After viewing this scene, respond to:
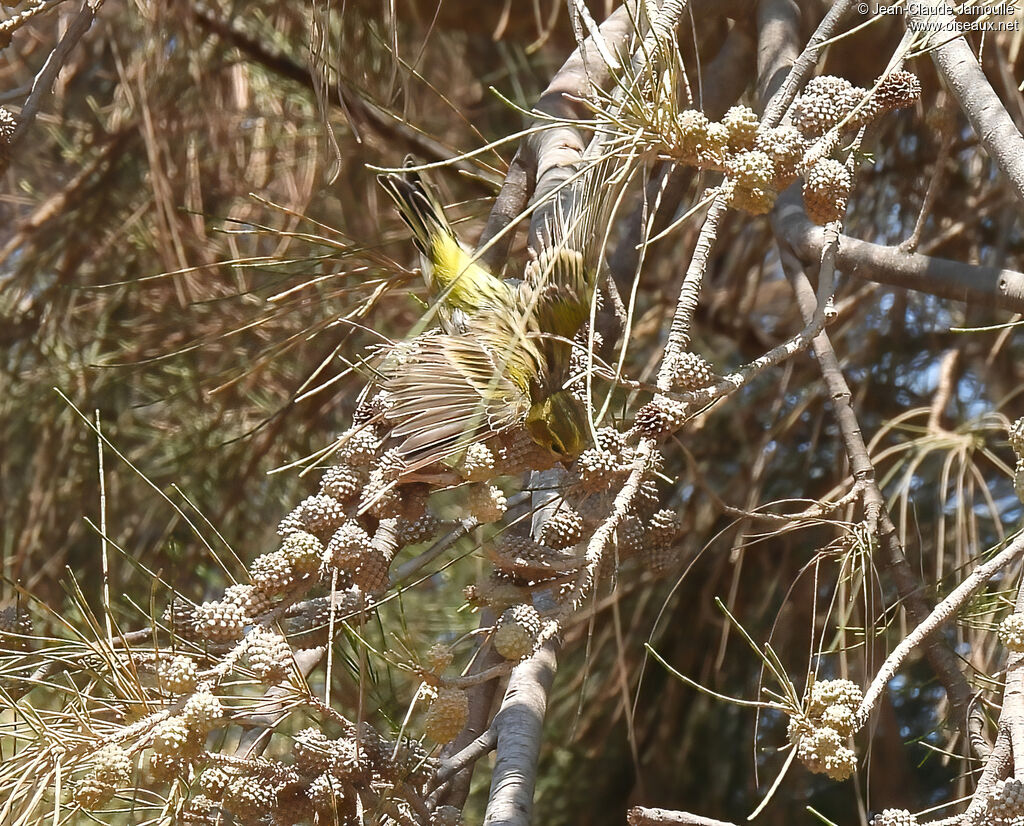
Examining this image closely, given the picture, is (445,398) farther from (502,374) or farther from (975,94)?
(975,94)

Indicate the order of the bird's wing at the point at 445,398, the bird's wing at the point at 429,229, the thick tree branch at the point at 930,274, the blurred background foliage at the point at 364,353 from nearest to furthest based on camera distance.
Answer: the bird's wing at the point at 445,398, the thick tree branch at the point at 930,274, the bird's wing at the point at 429,229, the blurred background foliage at the point at 364,353

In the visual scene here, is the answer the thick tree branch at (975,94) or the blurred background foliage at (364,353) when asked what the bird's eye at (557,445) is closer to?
the thick tree branch at (975,94)

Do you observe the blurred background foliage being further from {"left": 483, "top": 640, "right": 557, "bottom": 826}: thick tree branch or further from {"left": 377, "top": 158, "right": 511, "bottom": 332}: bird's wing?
{"left": 483, "top": 640, "right": 557, "bottom": 826}: thick tree branch

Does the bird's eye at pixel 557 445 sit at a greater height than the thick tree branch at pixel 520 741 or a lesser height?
greater

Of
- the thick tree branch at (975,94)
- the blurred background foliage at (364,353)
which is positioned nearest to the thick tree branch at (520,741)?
the thick tree branch at (975,94)

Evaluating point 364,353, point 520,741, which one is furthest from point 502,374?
point 364,353

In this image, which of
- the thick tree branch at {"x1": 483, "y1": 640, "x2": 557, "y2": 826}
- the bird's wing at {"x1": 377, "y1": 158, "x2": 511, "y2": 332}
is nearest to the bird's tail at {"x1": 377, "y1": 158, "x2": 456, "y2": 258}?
the bird's wing at {"x1": 377, "y1": 158, "x2": 511, "y2": 332}

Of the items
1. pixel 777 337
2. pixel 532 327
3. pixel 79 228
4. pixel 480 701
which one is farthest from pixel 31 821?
pixel 777 337
